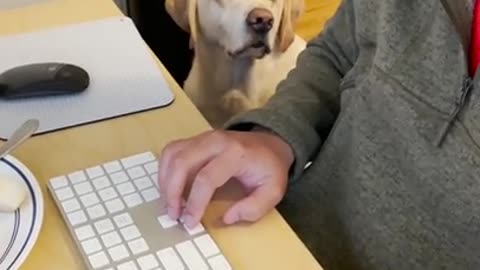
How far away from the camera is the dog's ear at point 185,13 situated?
5.03 feet

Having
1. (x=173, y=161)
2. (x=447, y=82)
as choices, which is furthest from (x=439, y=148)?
(x=173, y=161)

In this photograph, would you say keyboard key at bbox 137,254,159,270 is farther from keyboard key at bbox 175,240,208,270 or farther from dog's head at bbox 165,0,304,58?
dog's head at bbox 165,0,304,58

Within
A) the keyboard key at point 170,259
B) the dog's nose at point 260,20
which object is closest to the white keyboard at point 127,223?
the keyboard key at point 170,259

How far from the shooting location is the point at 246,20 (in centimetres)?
149

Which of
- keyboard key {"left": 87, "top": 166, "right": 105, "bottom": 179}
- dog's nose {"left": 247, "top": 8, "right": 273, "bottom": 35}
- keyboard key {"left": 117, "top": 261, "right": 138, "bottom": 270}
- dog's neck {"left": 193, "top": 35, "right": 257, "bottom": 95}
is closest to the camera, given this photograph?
keyboard key {"left": 117, "top": 261, "right": 138, "bottom": 270}

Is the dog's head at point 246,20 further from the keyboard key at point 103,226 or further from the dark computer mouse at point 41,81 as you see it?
the keyboard key at point 103,226

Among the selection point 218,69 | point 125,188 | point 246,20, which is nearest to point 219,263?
point 125,188

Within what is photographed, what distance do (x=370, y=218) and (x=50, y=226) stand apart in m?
0.29

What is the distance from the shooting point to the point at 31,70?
86 cm

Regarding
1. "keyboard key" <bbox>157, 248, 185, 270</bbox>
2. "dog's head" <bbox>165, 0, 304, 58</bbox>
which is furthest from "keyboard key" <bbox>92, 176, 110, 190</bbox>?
"dog's head" <bbox>165, 0, 304, 58</bbox>

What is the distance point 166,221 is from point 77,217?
71 millimetres

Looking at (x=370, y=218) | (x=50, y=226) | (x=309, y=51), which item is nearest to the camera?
(x=50, y=226)

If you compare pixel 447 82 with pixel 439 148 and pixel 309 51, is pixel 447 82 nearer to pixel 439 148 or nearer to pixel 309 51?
pixel 439 148

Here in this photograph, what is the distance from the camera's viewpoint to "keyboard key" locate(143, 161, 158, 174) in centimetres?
75
